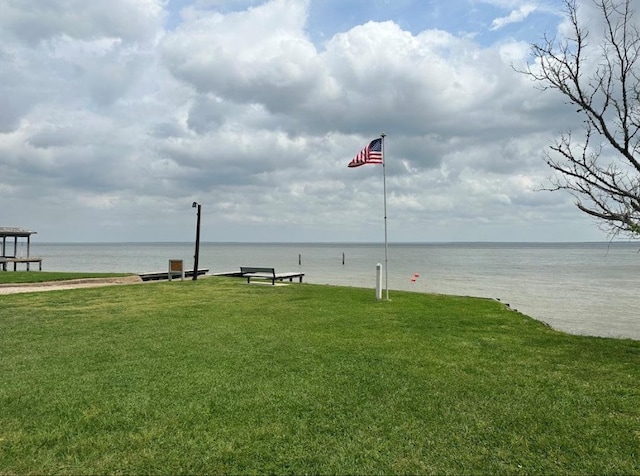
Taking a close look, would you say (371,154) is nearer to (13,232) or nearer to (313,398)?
(313,398)

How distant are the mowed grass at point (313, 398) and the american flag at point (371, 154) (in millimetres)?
5819

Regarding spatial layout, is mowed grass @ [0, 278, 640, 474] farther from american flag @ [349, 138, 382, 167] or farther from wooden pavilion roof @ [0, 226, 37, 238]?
wooden pavilion roof @ [0, 226, 37, 238]

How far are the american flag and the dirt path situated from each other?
11.9 m

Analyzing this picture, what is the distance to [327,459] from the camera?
3.85 metres

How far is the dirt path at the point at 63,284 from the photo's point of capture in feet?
55.8

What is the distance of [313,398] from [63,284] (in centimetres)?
1751

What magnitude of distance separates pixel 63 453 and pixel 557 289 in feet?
93.8

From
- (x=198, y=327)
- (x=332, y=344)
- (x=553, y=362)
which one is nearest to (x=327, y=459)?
(x=332, y=344)

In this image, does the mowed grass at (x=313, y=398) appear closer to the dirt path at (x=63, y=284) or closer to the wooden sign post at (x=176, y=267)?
the dirt path at (x=63, y=284)

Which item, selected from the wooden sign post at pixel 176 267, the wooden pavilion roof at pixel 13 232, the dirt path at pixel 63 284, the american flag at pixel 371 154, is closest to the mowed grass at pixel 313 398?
the american flag at pixel 371 154

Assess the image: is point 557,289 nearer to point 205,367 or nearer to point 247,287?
point 247,287

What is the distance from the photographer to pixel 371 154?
14203 mm

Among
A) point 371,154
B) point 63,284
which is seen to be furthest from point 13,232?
point 371,154

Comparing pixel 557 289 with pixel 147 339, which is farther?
pixel 557 289
